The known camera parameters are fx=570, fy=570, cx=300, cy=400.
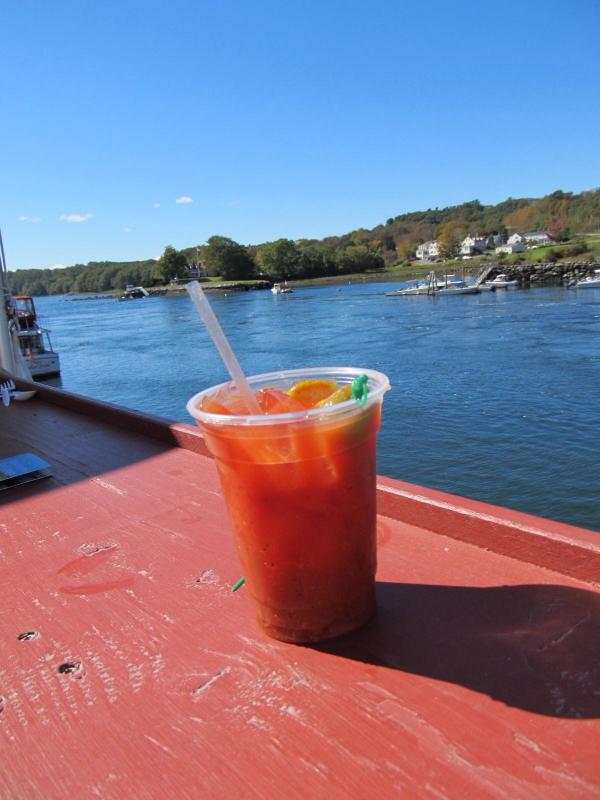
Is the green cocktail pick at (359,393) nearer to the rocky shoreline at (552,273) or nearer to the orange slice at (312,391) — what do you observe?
the orange slice at (312,391)

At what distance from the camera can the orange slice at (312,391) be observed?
1.32m

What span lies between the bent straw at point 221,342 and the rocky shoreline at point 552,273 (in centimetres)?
6167

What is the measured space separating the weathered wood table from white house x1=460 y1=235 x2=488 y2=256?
132029mm

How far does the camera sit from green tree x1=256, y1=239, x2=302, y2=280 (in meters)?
108

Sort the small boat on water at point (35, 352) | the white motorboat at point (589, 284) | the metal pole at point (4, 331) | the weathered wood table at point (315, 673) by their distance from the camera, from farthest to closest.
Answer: the white motorboat at point (589, 284) → the small boat on water at point (35, 352) → the metal pole at point (4, 331) → the weathered wood table at point (315, 673)

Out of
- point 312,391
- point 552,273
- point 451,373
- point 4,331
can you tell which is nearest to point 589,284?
point 552,273

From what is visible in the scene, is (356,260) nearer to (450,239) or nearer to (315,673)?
(450,239)

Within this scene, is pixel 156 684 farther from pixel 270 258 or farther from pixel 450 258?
pixel 450 258

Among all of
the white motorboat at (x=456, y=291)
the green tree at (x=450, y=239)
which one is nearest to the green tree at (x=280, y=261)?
the green tree at (x=450, y=239)

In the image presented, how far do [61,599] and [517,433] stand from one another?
41.8 feet

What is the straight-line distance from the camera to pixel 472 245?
127250 mm

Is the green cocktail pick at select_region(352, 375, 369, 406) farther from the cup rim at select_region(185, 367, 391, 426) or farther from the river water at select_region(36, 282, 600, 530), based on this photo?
the river water at select_region(36, 282, 600, 530)

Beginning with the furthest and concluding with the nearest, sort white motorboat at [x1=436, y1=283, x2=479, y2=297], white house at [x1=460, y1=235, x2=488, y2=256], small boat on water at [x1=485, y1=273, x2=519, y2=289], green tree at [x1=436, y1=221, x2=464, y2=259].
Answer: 1. white house at [x1=460, y1=235, x2=488, y2=256]
2. green tree at [x1=436, y1=221, x2=464, y2=259]
3. small boat on water at [x1=485, y1=273, x2=519, y2=289]
4. white motorboat at [x1=436, y1=283, x2=479, y2=297]

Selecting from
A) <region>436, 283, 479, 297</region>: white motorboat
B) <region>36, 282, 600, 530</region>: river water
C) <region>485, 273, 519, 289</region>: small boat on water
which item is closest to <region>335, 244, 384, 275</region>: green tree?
<region>485, 273, 519, 289</region>: small boat on water
